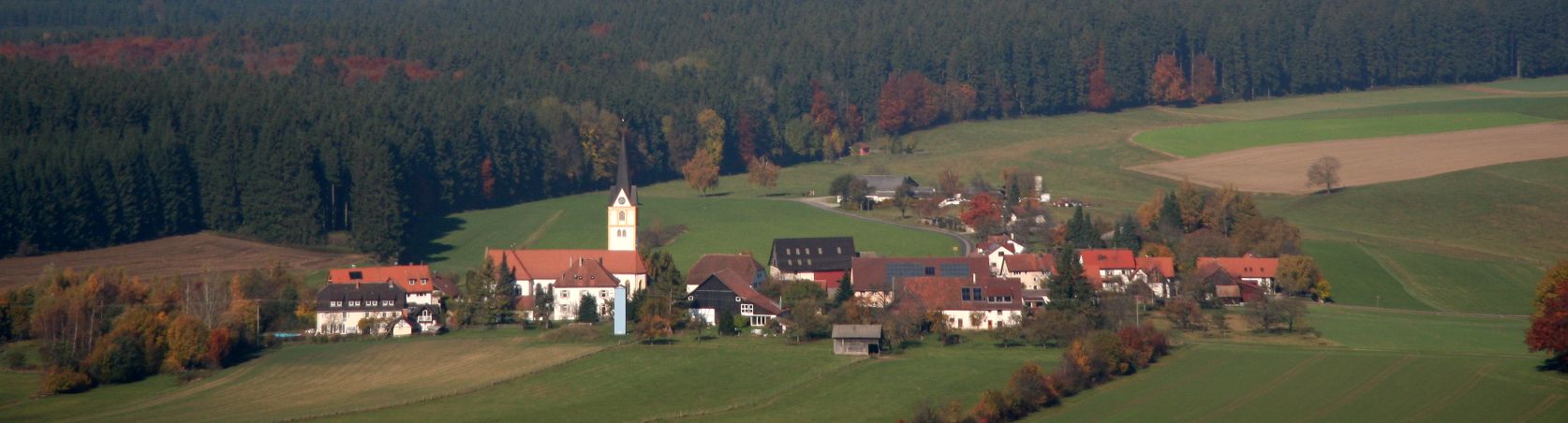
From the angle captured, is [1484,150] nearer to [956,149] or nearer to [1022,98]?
[956,149]

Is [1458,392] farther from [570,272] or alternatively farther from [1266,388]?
[570,272]

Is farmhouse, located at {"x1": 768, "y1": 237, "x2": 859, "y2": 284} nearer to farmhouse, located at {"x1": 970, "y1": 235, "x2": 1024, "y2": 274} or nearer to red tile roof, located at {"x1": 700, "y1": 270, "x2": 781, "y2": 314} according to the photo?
farmhouse, located at {"x1": 970, "y1": 235, "x2": 1024, "y2": 274}

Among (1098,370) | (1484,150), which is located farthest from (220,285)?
(1484,150)

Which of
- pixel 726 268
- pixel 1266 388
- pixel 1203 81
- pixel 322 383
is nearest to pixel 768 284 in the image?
pixel 726 268

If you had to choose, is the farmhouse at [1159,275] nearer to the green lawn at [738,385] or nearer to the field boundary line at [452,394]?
the green lawn at [738,385]

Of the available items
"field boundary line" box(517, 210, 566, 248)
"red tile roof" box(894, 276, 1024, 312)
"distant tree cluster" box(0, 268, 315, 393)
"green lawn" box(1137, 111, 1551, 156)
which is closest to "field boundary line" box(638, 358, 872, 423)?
"red tile roof" box(894, 276, 1024, 312)

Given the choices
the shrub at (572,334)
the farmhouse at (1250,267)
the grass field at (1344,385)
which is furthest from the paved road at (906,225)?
the grass field at (1344,385)

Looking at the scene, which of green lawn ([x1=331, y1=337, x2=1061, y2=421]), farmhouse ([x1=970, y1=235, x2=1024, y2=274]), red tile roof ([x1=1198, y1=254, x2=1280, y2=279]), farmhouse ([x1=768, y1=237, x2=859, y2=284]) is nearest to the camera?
green lawn ([x1=331, y1=337, x2=1061, y2=421])
